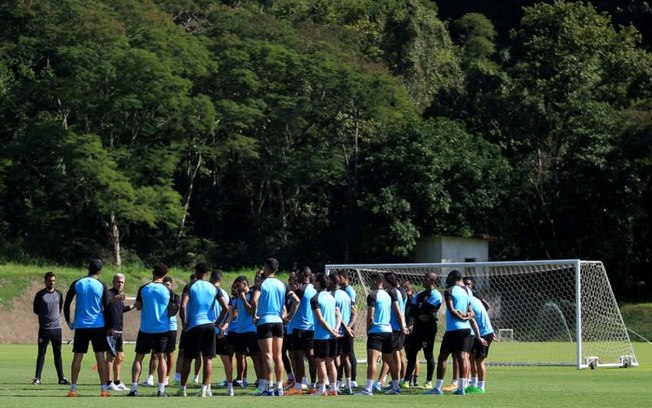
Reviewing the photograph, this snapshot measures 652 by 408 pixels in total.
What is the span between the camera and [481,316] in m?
17.8

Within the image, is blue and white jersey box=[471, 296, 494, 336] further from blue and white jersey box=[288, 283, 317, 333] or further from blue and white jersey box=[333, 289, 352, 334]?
blue and white jersey box=[288, 283, 317, 333]

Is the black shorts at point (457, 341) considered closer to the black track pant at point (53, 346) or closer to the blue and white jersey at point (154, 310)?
the blue and white jersey at point (154, 310)

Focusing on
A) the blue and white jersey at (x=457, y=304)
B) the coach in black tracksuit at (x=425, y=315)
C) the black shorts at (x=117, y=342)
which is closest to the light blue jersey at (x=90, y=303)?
the black shorts at (x=117, y=342)

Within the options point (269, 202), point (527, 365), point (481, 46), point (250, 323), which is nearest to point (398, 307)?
point (250, 323)

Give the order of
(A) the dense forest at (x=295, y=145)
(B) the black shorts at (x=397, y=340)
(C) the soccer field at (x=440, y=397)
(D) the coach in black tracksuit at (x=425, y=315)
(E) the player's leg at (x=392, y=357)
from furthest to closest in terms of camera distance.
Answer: (A) the dense forest at (x=295, y=145)
(B) the black shorts at (x=397, y=340)
(D) the coach in black tracksuit at (x=425, y=315)
(E) the player's leg at (x=392, y=357)
(C) the soccer field at (x=440, y=397)

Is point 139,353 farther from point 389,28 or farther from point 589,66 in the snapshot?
point 389,28

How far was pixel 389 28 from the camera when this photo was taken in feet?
203

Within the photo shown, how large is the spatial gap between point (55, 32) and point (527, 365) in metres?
32.1

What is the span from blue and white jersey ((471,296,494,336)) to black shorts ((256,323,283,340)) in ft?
10.5

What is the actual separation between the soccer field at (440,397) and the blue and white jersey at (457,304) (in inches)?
42.9

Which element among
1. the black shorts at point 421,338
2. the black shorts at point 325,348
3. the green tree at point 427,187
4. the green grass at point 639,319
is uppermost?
the green tree at point 427,187

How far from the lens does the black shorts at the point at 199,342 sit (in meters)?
15.8

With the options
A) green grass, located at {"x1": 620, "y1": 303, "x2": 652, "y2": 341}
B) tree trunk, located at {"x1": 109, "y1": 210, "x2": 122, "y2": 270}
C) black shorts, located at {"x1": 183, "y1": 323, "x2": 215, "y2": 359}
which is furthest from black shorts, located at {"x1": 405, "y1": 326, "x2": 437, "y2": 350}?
tree trunk, located at {"x1": 109, "y1": 210, "x2": 122, "y2": 270}

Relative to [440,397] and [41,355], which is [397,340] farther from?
[41,355]
